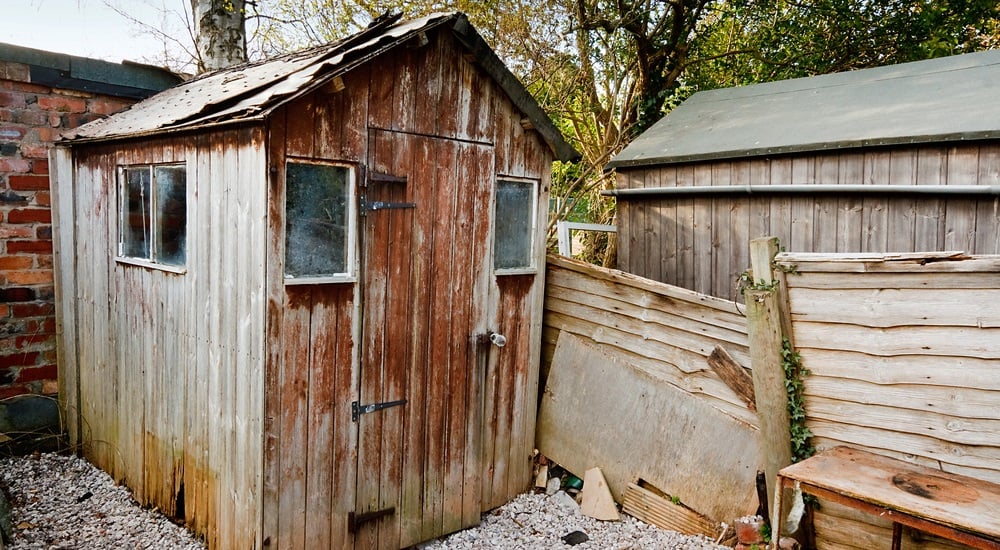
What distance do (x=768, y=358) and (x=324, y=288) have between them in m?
2.66

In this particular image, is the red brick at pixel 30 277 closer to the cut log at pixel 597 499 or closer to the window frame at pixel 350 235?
the window frame at pixel 350 235

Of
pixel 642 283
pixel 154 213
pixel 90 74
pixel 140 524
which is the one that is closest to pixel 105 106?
pixel 90 74

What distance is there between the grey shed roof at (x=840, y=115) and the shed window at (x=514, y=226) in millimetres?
1607

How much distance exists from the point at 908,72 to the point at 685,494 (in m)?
4.42

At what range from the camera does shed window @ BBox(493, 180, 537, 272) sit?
496 centimetres

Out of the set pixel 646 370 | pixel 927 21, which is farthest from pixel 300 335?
pixel 927 21

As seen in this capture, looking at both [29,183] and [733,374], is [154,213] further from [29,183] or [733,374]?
[733,374]

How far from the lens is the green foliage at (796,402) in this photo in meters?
3.82

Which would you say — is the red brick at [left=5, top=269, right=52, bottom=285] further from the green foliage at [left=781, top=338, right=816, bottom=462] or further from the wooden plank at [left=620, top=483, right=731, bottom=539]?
the green foliage at [left=781, top=338, right=816, bottom=462]

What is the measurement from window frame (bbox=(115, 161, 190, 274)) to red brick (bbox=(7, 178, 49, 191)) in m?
1.22

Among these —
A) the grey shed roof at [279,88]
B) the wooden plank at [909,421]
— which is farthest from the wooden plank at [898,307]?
the grey shed roof at [279,88]

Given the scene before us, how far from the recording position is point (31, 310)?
564 centimetres

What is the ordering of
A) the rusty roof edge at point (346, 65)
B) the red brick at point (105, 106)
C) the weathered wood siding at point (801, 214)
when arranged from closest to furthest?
the rusty roof edge at point (346, 65) < the weathered wood siding at point (801, 214) < the red brick at point (105, 106)

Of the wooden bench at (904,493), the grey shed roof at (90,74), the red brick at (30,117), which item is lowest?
the wooden bench at (904,493)
